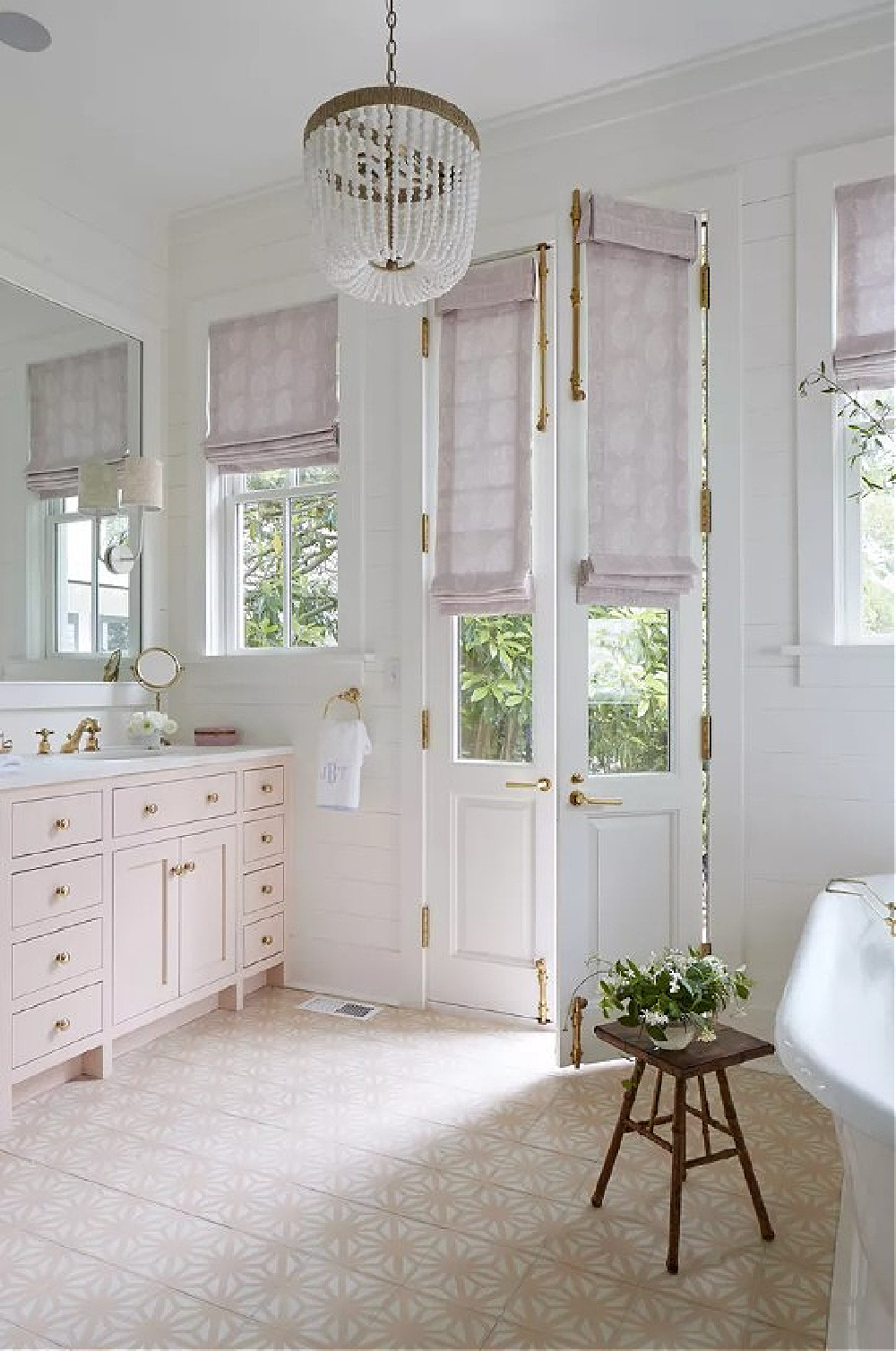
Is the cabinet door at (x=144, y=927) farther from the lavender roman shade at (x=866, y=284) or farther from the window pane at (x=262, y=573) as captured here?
the lavender roman shade at (x=866, y=284)

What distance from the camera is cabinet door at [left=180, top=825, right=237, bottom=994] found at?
3.12 meters

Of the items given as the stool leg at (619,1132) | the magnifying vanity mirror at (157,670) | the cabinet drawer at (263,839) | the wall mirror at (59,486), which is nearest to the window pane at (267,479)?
the wall mirror at (59,486)

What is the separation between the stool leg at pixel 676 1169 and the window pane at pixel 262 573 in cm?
240

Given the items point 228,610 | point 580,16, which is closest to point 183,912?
point 228,610

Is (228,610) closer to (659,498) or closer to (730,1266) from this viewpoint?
(659,498)

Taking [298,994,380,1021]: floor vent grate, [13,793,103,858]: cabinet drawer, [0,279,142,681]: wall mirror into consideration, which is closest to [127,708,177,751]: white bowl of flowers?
[0,279,142,681]: wall mirror

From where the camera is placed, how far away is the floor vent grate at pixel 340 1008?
3.33m

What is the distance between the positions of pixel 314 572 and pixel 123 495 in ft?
2.62

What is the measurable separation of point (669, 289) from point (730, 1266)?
8.84 ft

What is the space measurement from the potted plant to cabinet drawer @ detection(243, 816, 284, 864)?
1.74m

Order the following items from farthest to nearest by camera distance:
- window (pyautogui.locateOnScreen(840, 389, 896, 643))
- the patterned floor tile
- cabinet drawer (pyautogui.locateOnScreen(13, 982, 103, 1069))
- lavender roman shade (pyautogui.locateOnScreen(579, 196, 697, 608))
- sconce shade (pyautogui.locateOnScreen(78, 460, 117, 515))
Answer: sconce shade (pyautogui.locateOnScreen(78, 460, 117, 515)) → lavender roman shade (pyautogui.locateOnScreen(579, 196, 697, 608)) → window (pyautogui.locateOnScreen(840, 389, 896, 643)) → cabinet drawer (pyautogui.locateOnScreen(13, 982, 103, 1069)) → the patterned floor tile

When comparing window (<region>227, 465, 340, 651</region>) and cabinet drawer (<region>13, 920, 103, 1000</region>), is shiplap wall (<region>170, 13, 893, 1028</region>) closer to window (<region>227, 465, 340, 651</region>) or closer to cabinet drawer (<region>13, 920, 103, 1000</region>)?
window (<region>227, 465, 340, 651</region>)

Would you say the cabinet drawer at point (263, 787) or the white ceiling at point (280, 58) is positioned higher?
the white ceiling at point (280, 58)

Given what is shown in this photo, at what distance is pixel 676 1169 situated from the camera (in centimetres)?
184
